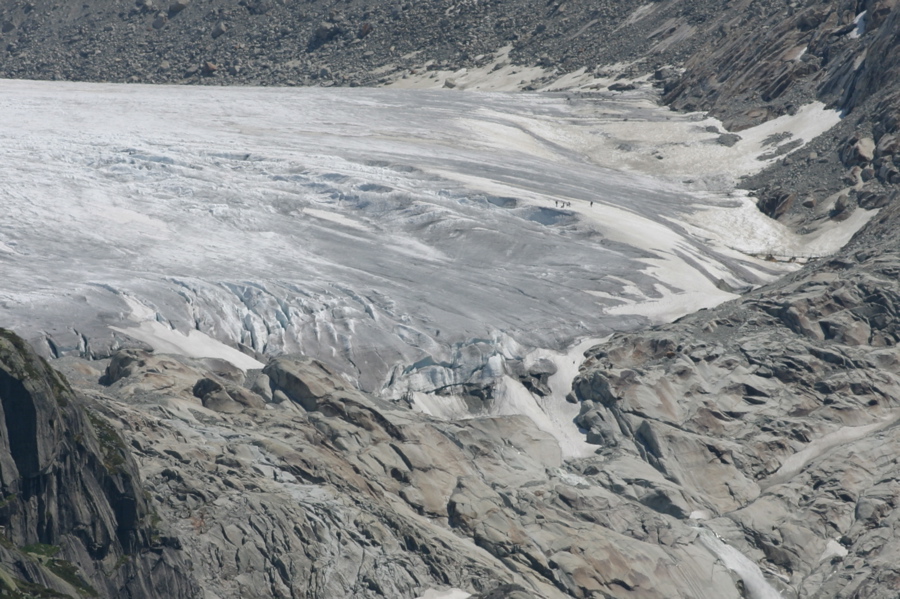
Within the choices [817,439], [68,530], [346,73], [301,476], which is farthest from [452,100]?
[68,530]

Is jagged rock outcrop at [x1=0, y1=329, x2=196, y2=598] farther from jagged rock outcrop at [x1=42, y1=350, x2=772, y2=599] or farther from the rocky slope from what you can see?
jagged rock outcrop at [x1=42, y1=350, x2=772, y2=599]

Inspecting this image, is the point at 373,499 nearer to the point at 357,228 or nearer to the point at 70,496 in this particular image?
the point at 70,496

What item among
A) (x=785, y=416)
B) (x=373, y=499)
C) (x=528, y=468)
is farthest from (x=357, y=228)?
(x=373, y=499)

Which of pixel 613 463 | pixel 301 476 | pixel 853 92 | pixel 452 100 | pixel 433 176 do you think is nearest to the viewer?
pixel 301 476

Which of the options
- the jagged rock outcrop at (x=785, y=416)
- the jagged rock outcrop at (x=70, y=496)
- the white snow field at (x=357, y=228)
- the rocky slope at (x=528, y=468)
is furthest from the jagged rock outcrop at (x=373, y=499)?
the white snow field at (x=357, y=228)

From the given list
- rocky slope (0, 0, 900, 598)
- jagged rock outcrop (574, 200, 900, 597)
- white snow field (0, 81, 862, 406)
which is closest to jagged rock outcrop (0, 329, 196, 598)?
rocky slope (0, 0, 900, 598)

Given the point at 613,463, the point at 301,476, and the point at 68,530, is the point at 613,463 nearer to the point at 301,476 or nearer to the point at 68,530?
the point at 301,476

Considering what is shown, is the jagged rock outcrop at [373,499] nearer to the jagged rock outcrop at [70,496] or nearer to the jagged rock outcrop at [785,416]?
the jagged rock outcrop at [70,496]
